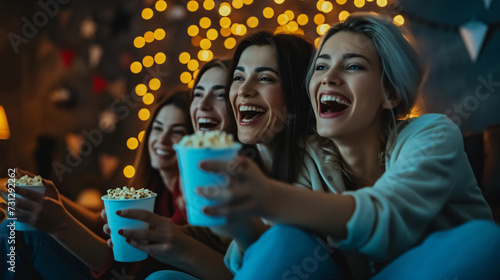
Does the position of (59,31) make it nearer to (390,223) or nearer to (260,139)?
(260,139)

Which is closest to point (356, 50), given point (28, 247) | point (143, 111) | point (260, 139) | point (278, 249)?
point (260, 139)

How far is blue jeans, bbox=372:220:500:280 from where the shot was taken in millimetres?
782

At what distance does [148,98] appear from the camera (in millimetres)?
2373

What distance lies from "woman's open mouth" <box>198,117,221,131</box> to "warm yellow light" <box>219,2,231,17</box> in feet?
3.27

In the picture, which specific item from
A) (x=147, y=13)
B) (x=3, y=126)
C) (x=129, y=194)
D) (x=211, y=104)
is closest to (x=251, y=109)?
(x=211, y=104)

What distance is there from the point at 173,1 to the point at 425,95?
143 centimetres

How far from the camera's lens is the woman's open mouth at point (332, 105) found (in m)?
1.04

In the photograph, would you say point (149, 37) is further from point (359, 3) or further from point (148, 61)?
point (359, 3)

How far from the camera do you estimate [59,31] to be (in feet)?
8.51

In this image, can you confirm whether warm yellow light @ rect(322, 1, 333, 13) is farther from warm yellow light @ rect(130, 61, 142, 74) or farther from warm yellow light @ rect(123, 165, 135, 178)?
warm yellow light @ rect(123, 165, 135, 178)

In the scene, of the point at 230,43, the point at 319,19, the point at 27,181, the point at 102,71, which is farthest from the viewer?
the point at 102,71

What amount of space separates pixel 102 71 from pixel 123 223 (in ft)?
5.78

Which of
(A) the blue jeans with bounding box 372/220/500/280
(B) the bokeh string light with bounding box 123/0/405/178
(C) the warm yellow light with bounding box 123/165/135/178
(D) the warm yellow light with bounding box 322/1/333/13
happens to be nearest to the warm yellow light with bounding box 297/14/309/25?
(B) the bokeh string light with bounding box 123/0/405/178

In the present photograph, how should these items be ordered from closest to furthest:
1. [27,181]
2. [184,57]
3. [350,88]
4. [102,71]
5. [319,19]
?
[350,88]
[27,181]
[319,19]
[184,57]
[102,71]
